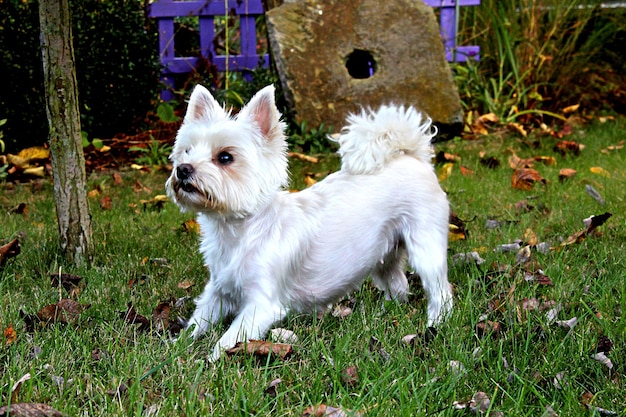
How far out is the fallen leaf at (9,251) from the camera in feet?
13.5

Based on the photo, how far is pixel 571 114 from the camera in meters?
8.80

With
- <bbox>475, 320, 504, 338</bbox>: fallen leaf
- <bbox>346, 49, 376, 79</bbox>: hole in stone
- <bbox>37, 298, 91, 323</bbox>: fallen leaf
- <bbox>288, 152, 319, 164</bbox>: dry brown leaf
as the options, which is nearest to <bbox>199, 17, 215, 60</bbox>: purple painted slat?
<bbox>346, 49, 376, 79</bbox>: hole in stone

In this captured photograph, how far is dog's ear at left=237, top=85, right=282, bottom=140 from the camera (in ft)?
11.2

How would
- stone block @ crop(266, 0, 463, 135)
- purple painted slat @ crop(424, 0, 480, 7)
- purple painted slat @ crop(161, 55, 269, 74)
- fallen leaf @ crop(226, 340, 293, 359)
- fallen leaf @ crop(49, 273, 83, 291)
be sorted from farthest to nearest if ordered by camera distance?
1. purple painted slat @ crop(424, 0, 480, 7)
2. purple painted slat @ crop(161, 55, 269, 74)
3. stone block @ crop(266, 0, 463, 135)
4. fallen leaf @ crop(49, 273, 83, 291)
5. fallen leaf @ crop(226, 340, 293, 359)

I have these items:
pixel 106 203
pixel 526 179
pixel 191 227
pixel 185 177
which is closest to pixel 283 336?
pixel 185 177

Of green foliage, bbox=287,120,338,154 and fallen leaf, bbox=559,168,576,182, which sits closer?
fallen leaf, bbox=559,168,576,182

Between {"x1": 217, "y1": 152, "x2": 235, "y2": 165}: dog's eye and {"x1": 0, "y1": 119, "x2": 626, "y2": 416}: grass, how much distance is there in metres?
0.71

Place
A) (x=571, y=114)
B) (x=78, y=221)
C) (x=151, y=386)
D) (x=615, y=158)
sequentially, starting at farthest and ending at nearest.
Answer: (x=571, y=114)
(x=615, y=158)
(x=78, y=221)
(x=151, y=386)

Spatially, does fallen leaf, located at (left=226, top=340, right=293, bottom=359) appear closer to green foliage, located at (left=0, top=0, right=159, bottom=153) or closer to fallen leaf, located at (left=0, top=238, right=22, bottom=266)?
fallen leaf, located at (left=0, top=238, right=22, bottom=266)

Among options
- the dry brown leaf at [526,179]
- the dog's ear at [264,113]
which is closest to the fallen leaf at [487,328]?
the dog's ear at [264,113]

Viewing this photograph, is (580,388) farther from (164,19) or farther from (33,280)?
(164,19)

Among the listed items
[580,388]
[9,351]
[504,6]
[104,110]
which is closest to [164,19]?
[104,110]

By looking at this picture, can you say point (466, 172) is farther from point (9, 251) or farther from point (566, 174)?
point (9, 251)

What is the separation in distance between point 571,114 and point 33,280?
6.60 metres
